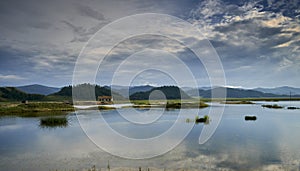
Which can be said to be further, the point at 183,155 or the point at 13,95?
the point at 13,95

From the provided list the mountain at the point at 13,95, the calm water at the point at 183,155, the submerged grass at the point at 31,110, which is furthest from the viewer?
the mountain at the point at 13,95

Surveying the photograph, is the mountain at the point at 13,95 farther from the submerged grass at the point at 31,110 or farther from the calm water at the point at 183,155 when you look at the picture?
the calm water at the point at 183,155

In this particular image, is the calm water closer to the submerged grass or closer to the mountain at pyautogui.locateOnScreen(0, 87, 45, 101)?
the submerged grass

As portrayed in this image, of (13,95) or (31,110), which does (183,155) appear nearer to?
(31,110)

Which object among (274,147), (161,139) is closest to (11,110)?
(161,139)

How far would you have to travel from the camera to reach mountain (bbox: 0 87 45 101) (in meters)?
107

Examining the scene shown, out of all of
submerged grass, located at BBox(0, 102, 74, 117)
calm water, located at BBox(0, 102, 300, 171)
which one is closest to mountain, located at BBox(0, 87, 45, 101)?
submerged grass, located at BBox(0, 102, 74, 117)

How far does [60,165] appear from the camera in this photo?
12.5 meters

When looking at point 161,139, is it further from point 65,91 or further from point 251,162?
point 65,91

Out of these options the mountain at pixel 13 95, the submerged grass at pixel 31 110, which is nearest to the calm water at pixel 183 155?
the submerged grass at pixel 31 110

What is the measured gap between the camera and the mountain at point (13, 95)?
107 m

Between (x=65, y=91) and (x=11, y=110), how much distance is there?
95378 millimetres

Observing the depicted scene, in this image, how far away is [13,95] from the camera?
11438cm

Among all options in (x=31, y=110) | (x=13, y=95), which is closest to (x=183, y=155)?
(x=31, y=110)
